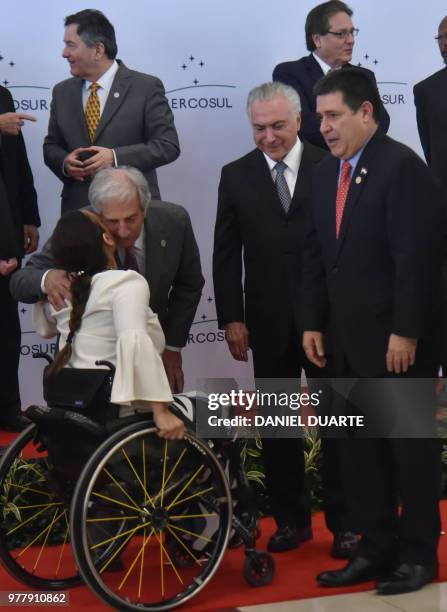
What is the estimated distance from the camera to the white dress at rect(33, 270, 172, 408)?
347cm

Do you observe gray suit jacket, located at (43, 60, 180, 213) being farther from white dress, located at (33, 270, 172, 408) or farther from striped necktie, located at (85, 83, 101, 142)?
white dress, located at (33, 270, 172, 408)

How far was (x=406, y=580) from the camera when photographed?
3.71 m

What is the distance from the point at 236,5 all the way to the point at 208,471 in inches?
134

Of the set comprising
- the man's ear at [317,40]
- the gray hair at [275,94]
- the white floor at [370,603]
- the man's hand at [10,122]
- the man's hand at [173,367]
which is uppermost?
the man's ear at [317,40]

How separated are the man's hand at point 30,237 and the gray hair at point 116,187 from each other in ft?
5.80

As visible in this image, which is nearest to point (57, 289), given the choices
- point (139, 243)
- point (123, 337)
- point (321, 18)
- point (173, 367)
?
point (123, 337)

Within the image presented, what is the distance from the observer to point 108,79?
5391 mm

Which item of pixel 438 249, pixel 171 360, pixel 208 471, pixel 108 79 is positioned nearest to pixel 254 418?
pixel 171 360

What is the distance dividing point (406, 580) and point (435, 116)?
9.10ft

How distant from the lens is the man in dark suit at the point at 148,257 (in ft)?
12.6

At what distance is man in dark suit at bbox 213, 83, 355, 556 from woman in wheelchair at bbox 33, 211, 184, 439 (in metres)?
0.67

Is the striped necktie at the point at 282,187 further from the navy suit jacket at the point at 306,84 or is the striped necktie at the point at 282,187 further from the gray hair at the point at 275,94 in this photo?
the navy suit jacket at the point at 306,84

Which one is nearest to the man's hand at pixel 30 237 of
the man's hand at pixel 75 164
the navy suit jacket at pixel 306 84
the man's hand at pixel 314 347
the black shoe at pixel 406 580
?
the man's hand at pixel 75 164

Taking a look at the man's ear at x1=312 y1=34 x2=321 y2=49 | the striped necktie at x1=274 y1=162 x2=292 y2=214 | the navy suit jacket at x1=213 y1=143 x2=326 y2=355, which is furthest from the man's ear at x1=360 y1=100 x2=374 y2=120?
the man's ear at x1=312 y1=34 x2=321 y2=49
